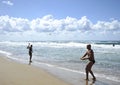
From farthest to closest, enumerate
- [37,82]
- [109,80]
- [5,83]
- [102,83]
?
[109,80]
[102,83]
[37,82]
[5,83]

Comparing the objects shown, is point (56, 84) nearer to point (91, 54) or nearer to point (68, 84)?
point (68, 84)

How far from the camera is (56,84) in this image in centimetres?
886

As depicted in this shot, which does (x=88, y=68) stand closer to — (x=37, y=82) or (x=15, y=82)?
(x=37, y=82)

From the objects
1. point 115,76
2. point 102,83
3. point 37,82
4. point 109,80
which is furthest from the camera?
point 115,76

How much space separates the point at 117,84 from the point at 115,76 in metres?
1.89

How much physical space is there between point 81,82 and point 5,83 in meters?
3.35

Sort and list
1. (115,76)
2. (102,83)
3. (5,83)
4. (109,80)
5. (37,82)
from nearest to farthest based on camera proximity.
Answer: (5,83), (37,82), (102,83), (109,80), (115,76)

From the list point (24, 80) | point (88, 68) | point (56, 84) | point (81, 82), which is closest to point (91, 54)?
point (88, 68)

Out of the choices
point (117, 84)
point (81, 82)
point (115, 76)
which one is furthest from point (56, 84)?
point (115, 76)

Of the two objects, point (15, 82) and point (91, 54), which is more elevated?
point (91, 54)

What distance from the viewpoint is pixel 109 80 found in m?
10.4

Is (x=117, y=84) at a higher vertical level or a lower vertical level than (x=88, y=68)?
lower

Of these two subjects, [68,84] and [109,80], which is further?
[109,80]

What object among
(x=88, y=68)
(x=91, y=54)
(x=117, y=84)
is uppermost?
(x=91, y=54)
